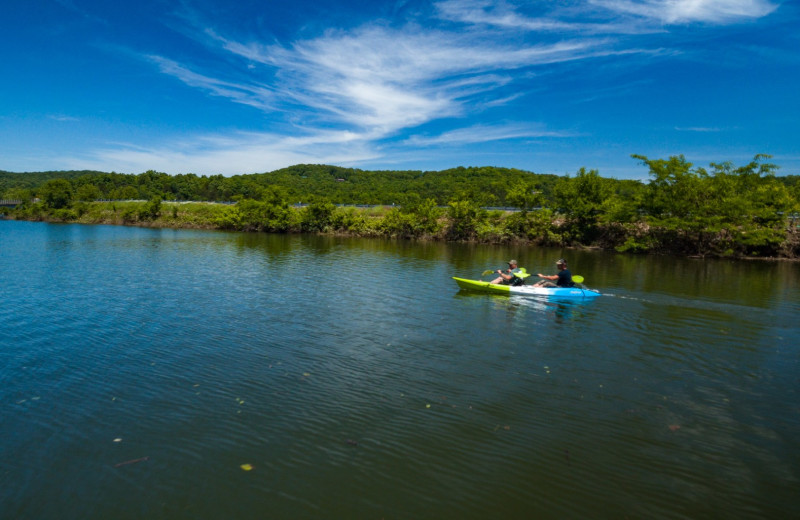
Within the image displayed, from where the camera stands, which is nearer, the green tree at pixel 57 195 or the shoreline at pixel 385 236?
the shoreline at pixel 385 236

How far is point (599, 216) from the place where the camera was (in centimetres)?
5053

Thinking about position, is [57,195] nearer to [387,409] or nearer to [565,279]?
[565,279]

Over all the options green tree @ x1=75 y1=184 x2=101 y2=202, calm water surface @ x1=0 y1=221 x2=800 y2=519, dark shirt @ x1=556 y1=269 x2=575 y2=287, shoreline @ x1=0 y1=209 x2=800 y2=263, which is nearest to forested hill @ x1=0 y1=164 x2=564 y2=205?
green tree @ x1=75 y1=184 x2=101 y2=202

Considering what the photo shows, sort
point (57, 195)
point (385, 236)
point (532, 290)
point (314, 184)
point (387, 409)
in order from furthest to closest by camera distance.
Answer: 1. point (314, 184)
2. point (57, 195)
3. point (385, 236)
4. point (532, 290)
5. point (387, 409)

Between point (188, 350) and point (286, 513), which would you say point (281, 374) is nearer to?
point (188, 350)

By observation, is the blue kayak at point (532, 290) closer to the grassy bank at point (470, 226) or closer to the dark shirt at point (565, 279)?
the dark shirt at point (565, 279)

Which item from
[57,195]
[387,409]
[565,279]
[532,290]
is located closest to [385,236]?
[532,290]

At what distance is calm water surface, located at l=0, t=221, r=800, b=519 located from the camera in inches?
236

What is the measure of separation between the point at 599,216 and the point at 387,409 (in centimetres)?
4794

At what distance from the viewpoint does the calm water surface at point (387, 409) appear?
5984 mm

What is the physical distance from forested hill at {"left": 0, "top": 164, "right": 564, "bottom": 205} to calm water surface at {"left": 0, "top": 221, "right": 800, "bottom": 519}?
72217mm

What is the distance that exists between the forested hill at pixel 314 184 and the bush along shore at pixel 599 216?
2069 centimetres

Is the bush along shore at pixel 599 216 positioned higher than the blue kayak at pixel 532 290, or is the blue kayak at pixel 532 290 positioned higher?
the bush along shore at pixel 599 216

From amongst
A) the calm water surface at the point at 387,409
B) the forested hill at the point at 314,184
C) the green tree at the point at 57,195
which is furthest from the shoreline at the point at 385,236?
the calm water surface at the point at 387,409
